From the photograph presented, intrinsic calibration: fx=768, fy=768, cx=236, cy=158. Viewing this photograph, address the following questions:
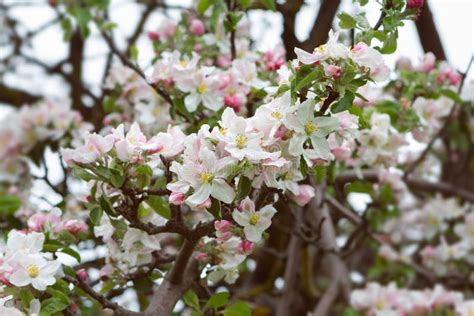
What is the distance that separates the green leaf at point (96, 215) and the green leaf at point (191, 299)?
299 mm

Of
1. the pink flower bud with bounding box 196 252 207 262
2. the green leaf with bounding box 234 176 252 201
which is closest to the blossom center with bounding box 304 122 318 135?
the green leaf with bounding box 234 176 252 201

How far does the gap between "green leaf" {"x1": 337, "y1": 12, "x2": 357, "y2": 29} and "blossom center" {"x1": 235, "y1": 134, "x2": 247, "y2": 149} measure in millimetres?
328

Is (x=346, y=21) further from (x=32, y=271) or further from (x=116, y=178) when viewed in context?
(x=32, y=271)

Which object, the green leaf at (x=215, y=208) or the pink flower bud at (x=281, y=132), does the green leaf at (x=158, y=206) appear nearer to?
the green leaf at (x=215, y=208)

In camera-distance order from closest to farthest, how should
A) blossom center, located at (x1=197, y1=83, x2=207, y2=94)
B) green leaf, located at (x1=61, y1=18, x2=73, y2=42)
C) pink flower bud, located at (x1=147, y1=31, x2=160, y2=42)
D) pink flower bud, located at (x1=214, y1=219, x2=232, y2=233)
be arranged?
pink flower bud, located at (x1=214, y1=219, x2=232, y2=233) < blossom center, located at (x1=197, y1=83, x2=207, y2=94) < pink flower bud, located at (x1=147, y1=31, x2=160, y2=42) < green leaf, located at (x1=61, y1=18, x2=73, y2=42)

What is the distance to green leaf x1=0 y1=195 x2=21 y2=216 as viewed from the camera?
2160mm

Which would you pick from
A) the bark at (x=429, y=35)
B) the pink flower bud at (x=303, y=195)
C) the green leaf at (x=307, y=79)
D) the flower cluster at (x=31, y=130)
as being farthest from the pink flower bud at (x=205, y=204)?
the bark at (x=429, y=35)

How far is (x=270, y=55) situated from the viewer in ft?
6.29

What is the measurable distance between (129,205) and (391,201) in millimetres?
1351

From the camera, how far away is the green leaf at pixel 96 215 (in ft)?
4.60

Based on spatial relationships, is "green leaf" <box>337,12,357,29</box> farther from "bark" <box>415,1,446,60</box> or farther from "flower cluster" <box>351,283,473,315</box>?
"bark" <box>415,1,446,60</box>

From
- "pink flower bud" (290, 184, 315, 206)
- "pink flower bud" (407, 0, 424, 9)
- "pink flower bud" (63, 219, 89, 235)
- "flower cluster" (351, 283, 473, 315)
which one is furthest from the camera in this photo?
"flower cluster" (351, 283, 473, 315)

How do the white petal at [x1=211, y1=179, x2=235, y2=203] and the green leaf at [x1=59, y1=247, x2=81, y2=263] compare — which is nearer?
the white petal at [x1=211, y1=179, x2=235, y2=203]

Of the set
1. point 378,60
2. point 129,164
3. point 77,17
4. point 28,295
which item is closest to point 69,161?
point 129,164
